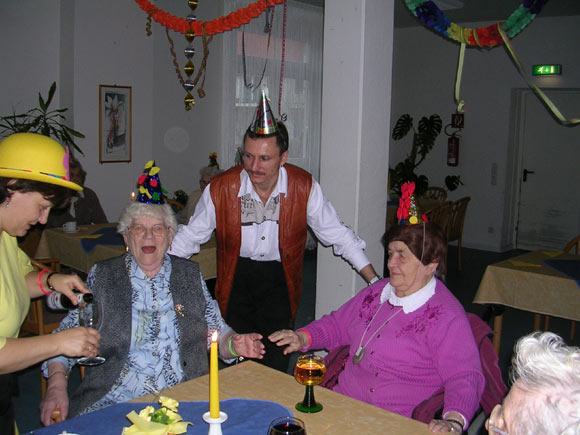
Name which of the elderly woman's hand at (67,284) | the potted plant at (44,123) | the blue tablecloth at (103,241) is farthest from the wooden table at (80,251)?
the elderly woman's hand at (67,284)

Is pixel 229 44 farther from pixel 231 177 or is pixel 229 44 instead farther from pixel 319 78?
pixel 231 177

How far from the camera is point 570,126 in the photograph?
864cm

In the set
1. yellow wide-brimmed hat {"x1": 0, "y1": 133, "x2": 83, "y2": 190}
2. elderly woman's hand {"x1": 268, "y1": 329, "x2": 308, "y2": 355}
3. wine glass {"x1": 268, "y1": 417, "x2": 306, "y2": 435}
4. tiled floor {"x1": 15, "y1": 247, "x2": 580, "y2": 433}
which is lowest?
tiled floor {"x1": 15, "y1": 247, "x2": 580, "y2": 433}

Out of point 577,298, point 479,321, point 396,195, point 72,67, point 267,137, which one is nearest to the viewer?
point 479,321

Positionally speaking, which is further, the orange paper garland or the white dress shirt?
the orange paper garland

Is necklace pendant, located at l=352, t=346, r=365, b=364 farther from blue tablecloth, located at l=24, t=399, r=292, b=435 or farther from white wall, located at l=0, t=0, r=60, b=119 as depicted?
white wall, located at l=0, t=0, r=60, b=119

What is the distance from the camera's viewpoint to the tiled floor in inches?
150

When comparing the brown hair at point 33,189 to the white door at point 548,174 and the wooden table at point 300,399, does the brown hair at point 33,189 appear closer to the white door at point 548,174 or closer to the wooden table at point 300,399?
the wooden table at point 300,399

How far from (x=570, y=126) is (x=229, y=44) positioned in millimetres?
4899

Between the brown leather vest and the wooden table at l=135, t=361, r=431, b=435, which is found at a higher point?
the brown leather vest

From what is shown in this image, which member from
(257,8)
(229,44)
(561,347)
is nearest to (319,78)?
(229,44)

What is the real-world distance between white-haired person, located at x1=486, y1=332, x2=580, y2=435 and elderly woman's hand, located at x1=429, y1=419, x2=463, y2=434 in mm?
528

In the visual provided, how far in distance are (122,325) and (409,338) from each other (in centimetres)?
111

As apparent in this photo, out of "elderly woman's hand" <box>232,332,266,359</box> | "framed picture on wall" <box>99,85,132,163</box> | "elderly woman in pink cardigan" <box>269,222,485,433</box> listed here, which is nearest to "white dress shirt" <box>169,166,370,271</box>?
"elderly woman in pink cardigan" <box>269,222,485,433</box>
